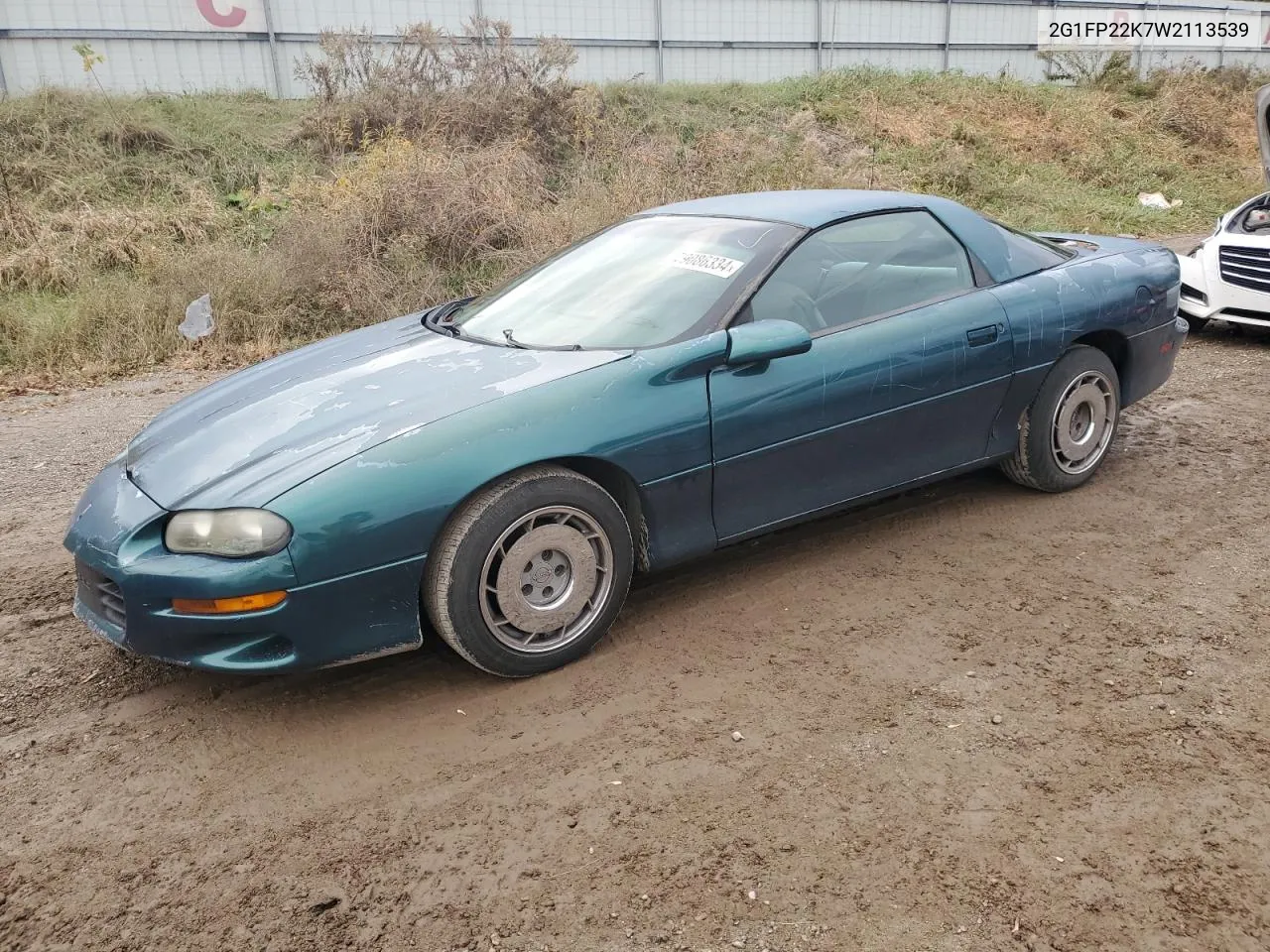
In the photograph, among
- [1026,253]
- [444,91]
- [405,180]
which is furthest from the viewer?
[444,91]

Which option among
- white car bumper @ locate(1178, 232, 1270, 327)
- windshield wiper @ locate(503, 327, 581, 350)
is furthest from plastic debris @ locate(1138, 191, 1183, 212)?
windshield wiper @ locate(503, 327, 581, 350)

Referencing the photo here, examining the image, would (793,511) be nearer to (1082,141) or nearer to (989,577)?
(989,577)

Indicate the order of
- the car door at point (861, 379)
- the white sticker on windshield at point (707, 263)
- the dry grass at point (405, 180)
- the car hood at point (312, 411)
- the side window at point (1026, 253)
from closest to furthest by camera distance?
the car hood at point (312, 411) → the car door at point (861, 379) → the white sticker on windshield at point (707, 263) → the side window at point (1026, 253) → the dry grass at point (405, 180)

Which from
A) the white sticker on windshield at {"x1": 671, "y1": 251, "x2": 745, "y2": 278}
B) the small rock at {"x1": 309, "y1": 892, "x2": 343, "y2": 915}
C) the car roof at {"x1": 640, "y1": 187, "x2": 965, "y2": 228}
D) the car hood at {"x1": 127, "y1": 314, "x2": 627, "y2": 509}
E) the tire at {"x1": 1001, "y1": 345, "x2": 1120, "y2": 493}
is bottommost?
the small rock at {"x1": 309, "y1": 892, "x2": 343, "y2": 915}

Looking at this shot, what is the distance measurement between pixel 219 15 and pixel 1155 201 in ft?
45.5

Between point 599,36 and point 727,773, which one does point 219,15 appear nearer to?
point 599,36

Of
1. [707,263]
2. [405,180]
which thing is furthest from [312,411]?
[405,180]

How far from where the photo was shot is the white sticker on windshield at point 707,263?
378cm

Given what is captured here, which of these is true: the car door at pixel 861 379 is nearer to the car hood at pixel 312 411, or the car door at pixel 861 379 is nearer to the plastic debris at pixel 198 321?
the car hood at pixel 312 411

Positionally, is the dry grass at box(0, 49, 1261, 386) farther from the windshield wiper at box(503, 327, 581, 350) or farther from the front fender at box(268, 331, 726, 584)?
the front fender at box(268, 331, 726, 584)

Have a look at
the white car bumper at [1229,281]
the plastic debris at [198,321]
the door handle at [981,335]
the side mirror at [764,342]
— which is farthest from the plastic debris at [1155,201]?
the side mirror at [764,342]

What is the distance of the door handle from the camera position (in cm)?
409

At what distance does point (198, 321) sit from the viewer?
8227 mm

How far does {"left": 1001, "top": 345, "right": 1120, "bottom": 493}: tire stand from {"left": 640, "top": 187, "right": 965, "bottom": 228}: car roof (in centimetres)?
87
